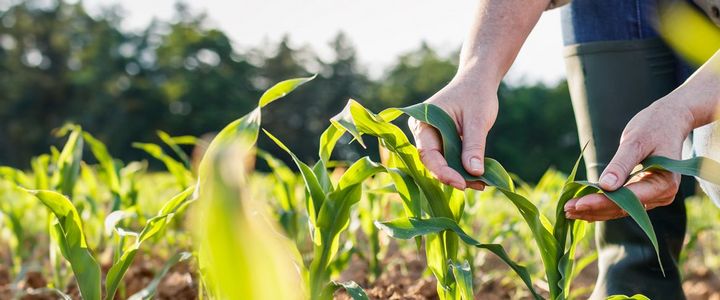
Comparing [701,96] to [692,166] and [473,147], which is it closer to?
[692,166]

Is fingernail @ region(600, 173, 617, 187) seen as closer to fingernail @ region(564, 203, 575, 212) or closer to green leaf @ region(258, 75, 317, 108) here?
fingernail @ region(564, 203, 575, 212)

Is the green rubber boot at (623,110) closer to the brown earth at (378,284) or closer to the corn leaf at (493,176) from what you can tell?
the brown earth at (378,284)

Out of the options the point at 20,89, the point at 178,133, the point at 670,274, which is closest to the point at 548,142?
the point at 178,133

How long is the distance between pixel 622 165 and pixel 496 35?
390 millimetres

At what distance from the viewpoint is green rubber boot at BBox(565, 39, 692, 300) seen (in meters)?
1.78

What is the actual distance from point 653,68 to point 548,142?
30.9 metres

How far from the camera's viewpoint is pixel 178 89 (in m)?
28.8

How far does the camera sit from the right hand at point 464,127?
1142 mm

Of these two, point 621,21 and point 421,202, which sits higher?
point 621,21

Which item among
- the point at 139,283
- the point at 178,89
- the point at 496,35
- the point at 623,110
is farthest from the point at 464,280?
the point at 178,89

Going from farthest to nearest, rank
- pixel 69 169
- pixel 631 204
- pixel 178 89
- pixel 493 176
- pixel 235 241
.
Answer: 1. pixel 178 89
2. pixel 69 169
3. pixel 493 176
4. pixel 631 204
5. pixel 235 241

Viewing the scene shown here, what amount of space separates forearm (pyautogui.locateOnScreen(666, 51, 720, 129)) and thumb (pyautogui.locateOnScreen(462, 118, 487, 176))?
0.31 meters

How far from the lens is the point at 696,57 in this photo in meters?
1.75

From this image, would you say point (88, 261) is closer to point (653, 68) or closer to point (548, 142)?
point (653, 68)
